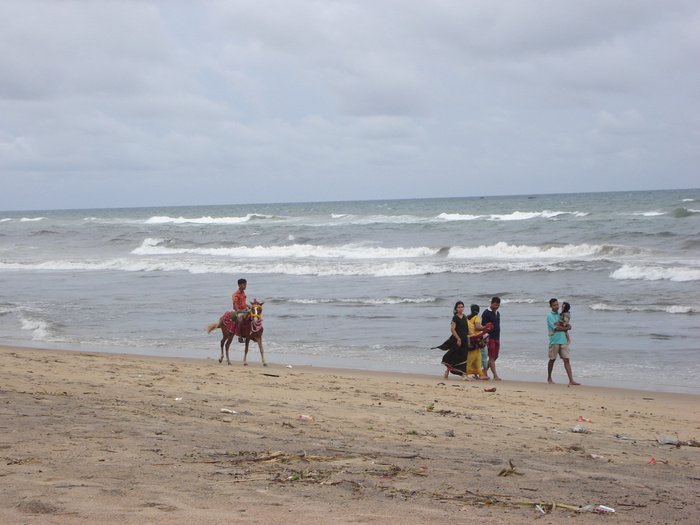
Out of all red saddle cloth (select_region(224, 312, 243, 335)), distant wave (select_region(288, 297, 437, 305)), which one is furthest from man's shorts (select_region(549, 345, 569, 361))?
distant wave (select_region(288, 297, 437, 305))

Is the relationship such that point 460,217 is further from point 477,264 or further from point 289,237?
point 477,264

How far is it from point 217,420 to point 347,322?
8823mm

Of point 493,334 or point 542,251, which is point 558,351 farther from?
point 542,251

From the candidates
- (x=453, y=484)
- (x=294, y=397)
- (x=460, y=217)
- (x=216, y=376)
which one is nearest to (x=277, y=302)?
(x=216, y=376)

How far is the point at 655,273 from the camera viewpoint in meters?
20.8

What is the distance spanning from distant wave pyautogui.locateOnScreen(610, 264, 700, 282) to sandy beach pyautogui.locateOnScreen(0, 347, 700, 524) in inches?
494

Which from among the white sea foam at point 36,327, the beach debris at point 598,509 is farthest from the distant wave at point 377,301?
the beach debris at point 598,509

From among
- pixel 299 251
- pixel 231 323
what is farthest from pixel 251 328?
pixel 299 251

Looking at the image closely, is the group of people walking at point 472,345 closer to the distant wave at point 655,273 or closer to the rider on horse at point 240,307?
the rider on horse at point 240,307

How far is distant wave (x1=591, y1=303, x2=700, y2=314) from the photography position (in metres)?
14.9

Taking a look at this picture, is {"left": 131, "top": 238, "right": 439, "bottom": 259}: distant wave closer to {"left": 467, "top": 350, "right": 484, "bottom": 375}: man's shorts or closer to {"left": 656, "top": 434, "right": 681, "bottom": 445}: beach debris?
{"left": 467, "top": 350, "right": 484, "bottom": 375}: man's shorts

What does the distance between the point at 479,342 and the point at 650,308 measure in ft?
24.1

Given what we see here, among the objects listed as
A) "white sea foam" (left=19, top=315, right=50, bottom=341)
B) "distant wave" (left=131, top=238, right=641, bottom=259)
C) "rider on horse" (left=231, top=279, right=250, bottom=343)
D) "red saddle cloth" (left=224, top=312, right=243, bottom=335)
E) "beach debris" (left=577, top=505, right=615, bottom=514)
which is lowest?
"white sea foam" (left=19, top=315, right=50, bottom=341)

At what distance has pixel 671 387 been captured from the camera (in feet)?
30.7
